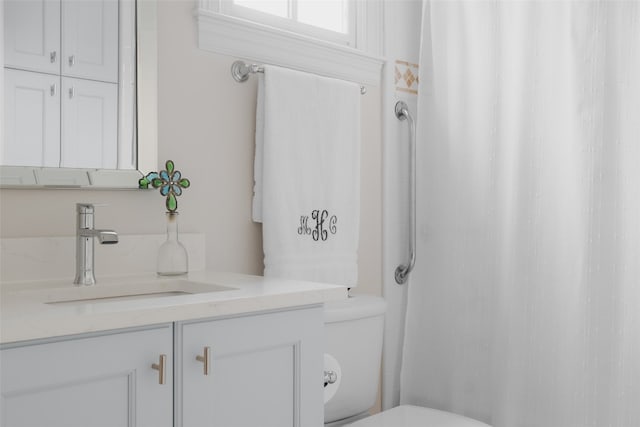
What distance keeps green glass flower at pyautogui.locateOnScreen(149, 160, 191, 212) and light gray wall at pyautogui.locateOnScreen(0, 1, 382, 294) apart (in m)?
0.06

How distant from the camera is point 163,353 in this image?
3.55 ft

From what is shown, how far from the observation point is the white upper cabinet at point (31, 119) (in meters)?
1.34

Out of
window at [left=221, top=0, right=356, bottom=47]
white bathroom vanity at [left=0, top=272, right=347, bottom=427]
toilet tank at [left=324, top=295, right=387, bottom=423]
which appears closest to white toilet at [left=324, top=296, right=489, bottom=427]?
toilet tank at [left=324, top=295, right=387, bottom=423]

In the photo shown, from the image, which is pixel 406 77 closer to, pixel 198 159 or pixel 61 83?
pixel 198 159

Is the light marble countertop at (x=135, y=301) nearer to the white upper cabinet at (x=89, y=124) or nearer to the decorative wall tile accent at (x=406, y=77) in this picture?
the white upper cabinet at (x=89, y=124)

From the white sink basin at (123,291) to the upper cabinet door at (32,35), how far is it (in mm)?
488

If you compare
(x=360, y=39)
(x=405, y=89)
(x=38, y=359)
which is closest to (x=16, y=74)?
(x=38, y=359)

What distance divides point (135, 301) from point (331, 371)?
73 centimetres

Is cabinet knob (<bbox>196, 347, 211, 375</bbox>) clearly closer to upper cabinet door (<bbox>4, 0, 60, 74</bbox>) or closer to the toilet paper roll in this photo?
the toilet paper roll

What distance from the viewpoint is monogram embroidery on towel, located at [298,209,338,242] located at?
1811mm

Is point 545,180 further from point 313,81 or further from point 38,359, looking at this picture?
point 38,359

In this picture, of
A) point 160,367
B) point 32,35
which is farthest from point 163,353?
point 32,35

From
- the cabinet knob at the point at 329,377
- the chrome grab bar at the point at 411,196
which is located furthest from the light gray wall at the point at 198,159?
the chrome grab bar at the point at 411,196

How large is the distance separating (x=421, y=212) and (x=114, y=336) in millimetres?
1358
